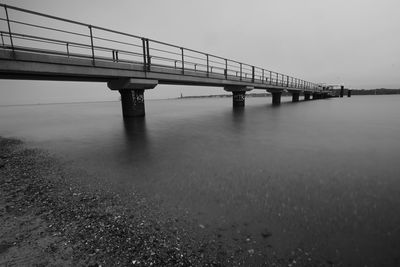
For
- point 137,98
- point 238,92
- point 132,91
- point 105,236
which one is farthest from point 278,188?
point 238,92

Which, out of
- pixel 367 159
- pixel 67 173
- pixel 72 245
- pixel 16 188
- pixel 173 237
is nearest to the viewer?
pixel 72 245

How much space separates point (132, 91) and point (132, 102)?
3.43 feet

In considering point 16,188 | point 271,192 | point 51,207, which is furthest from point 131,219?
point 16,188

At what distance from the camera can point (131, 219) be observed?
8.92 ft

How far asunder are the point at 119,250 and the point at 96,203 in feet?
4.28

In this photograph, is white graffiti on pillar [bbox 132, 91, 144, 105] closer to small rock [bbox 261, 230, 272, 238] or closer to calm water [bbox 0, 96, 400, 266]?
calm water [bbox 0, 96, 400, 266]

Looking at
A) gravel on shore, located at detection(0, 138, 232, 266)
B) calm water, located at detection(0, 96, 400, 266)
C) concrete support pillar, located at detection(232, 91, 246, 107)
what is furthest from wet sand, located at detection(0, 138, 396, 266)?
concrete support pillar, located at detection(232, 91, 246, 107)

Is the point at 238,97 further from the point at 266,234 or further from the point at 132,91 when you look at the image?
the point at 266,234

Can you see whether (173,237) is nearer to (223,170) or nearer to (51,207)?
(51,207)

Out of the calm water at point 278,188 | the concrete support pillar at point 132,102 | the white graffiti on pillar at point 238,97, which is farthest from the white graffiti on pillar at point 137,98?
the white graffiti on pillar at point 238,97

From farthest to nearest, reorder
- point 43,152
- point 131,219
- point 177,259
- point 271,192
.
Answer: point 43,152 < point 271,192 < point 131,219 < point 177,259

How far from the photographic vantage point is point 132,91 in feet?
44.0

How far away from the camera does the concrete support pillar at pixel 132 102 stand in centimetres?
1356

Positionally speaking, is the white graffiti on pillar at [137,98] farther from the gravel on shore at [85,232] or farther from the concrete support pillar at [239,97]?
the concrete support pillar at [239,97]
